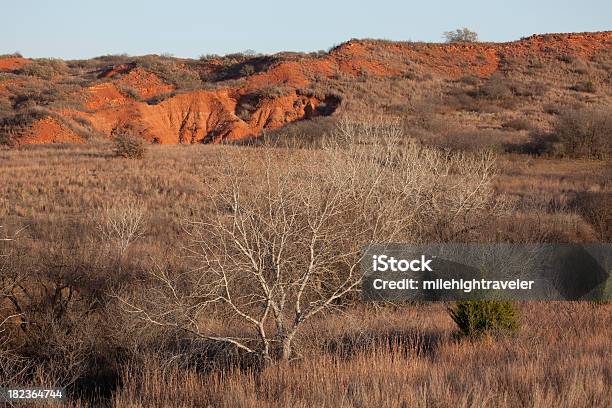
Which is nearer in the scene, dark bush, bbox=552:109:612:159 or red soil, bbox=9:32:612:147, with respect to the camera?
dark bush, bbox=552:109:612:159

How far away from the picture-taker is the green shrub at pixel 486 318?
7.23 meters

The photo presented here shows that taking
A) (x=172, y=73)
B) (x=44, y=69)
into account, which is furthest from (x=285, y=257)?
(x=44, y=69)

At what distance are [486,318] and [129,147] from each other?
2403cm

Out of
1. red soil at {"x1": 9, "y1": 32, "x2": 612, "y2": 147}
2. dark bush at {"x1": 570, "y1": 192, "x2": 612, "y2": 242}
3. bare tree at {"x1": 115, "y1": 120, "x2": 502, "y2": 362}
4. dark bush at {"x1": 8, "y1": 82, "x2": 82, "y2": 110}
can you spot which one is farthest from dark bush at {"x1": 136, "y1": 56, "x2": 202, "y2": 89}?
bare tree at {"x1": 115, "y1": 120, "x2": 502, "y2": 362}

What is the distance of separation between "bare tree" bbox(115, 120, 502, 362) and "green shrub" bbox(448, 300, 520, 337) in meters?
1.40

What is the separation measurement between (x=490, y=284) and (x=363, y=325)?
2.32 metres

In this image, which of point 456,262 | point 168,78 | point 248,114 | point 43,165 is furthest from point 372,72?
point 456,262

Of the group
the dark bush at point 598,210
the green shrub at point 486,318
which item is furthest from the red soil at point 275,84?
the green shrub at point 486,318

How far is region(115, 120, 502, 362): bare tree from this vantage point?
730 centimetres

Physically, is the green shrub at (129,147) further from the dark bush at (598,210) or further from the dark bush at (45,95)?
the dark bush at (598,210)

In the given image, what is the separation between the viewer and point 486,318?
7.32 meters

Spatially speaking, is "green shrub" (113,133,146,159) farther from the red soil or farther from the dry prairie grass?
the red soil

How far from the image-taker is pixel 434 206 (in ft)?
43.5

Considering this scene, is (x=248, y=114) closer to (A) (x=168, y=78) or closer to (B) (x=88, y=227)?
(A) (x=168, y=78)
